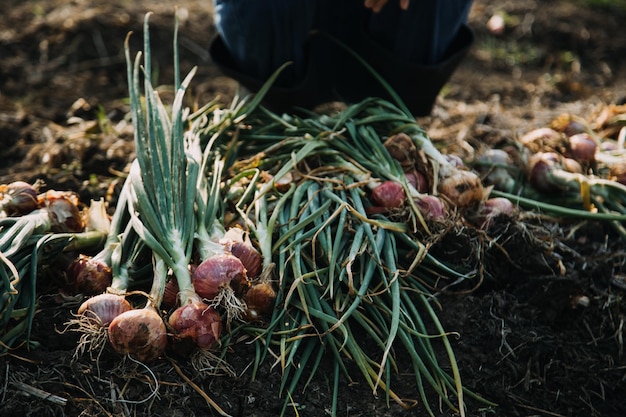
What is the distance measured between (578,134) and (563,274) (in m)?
0.75

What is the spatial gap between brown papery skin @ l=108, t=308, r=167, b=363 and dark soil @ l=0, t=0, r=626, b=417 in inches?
1.7

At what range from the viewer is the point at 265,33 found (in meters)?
2.20

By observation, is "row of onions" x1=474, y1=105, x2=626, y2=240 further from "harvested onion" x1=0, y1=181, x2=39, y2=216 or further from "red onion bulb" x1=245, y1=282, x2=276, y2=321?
"harvested onion" x1=0, y1=181, x2=39, y2=216

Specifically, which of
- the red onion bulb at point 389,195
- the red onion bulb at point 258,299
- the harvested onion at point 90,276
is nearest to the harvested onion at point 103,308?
the harvested onion at point 90,276

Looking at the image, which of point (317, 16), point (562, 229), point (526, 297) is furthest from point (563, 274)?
point (317, 16)

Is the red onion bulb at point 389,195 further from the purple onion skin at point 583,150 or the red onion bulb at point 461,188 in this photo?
the purple onion skin at point 583,150

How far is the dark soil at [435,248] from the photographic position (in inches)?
55.4

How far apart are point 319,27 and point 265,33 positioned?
0.87 ft

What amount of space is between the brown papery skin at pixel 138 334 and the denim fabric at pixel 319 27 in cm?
112

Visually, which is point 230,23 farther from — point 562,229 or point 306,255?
point 562,229

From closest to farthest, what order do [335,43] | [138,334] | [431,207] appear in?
[138,334]
[431,207]
[335,43]

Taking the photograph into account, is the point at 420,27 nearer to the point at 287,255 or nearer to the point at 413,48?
Answer: the point at 413,48

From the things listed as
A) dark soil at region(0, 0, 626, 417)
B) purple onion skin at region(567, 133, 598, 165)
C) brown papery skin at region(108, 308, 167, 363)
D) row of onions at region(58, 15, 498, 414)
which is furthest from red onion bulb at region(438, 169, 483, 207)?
brown papery skin at region(108, 308, 167, 363)

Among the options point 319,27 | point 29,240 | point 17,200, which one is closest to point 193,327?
point 29,240
